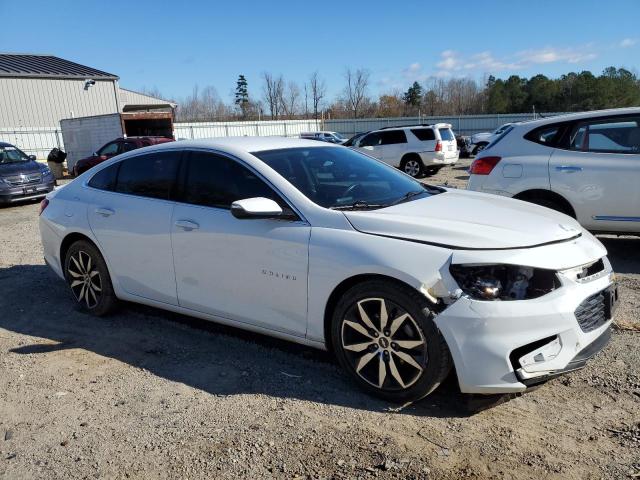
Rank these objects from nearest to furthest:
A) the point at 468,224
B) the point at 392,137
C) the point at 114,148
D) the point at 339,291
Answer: the point at 468,224
the point at 339,291
the point at 392,137
the point at 114,148

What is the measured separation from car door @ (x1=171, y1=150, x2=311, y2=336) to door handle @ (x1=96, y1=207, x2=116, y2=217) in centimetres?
84

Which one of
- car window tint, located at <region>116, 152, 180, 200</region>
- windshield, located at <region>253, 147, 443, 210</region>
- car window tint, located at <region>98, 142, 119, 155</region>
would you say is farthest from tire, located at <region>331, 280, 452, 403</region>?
car window tint, located at <region>98, 142, 119, 155</region>

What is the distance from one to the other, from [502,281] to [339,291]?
0.98m

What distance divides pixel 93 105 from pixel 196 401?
123 feet

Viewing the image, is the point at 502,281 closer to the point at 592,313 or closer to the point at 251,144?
the point at 592,313

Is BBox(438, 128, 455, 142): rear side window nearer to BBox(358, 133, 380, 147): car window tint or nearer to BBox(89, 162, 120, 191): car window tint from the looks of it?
BBox(358, 133, 380, 147): car window tint

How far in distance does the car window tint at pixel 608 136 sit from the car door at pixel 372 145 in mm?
12726

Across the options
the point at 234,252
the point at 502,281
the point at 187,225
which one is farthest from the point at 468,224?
the point at 187,225

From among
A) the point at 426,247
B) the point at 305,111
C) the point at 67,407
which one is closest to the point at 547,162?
the point at 426,247

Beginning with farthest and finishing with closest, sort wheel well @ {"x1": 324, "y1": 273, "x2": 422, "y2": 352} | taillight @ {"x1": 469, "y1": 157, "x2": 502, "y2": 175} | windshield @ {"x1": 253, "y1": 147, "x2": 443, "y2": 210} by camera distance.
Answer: taillight @ {"x1": 469, "y1": 157, "x2": 502, "y2": 175} → windshield @ {"x1": 253, "y1": 147, "x2": 443, "y2": 210} → wheel well @ {"x1": 324, "y1": 273, "x2": 422, "y2": 352}

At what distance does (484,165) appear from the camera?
6.59m

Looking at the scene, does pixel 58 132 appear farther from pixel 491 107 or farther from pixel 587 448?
A: pixel 491 107

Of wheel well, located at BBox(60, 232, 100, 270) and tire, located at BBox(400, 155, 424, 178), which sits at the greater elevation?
wheel well, located at BBox(60, 232, 100, 270)

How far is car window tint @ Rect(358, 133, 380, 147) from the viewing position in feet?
62.3
